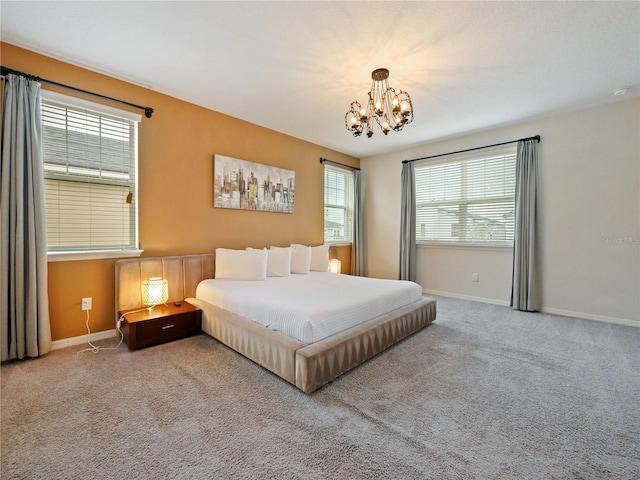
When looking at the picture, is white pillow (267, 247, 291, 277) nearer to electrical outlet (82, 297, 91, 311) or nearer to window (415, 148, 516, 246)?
electrical outlet (82, 297, 91, 311)

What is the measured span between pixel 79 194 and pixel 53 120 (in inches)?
27.6

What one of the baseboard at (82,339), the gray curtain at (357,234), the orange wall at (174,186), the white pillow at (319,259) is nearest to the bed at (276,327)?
the orange wall at (174,186)

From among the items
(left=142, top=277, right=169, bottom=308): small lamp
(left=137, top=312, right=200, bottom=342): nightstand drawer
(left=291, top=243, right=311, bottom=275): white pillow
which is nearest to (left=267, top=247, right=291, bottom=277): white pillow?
(left=291, top=243, right=311, bottom=275): white pillow

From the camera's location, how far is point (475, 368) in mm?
2367

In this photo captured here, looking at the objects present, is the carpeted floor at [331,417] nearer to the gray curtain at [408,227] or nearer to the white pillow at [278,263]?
the white pillow at [278,263]

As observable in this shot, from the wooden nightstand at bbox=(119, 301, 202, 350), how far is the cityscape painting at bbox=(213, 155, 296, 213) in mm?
1455

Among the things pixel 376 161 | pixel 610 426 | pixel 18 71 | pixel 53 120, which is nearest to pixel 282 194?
pixel 376 161

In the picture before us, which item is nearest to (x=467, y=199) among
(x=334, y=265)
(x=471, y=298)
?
(x=471, y=298)

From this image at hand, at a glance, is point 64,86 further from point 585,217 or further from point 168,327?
point 585,217

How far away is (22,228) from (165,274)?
1217mm

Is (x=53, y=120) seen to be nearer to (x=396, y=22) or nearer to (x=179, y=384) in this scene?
(x=179, y=384)

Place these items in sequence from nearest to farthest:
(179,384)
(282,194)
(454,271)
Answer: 1. (179,384)
2. (282,194)
3. (454,271)

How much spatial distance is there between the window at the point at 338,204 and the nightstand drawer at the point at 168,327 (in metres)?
3.01

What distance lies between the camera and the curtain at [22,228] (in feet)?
7.70
